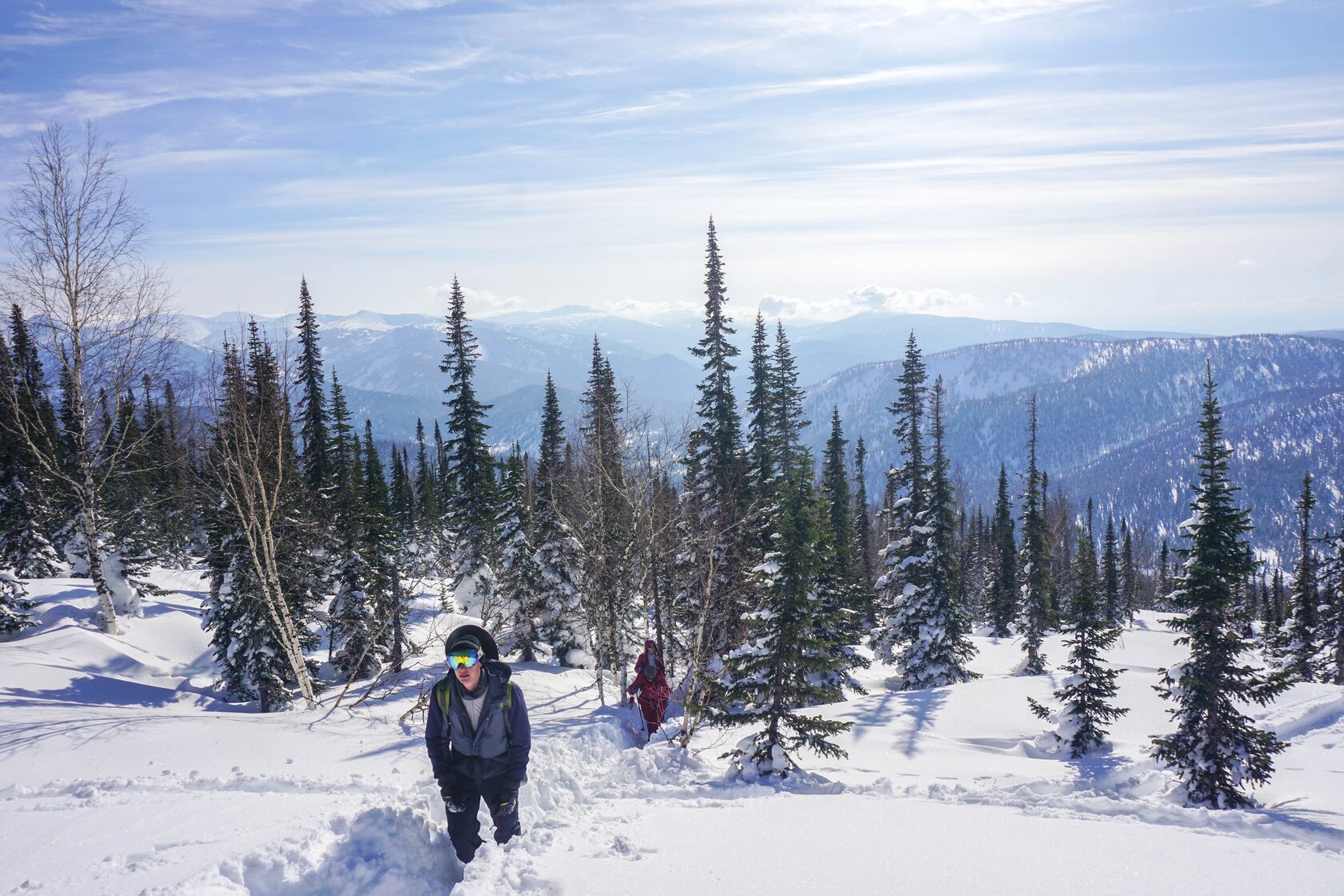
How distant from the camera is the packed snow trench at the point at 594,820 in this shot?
610 centimetres

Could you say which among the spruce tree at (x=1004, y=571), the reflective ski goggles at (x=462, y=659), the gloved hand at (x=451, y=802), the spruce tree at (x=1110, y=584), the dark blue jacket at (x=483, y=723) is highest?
the reflective ski goggles at (x=462, y=659)

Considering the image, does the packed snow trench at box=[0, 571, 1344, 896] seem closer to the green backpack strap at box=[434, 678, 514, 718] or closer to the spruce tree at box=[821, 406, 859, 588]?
the green backpack strap at box=[434, 678, 514, 718]

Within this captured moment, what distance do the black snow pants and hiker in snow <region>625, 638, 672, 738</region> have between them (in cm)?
702

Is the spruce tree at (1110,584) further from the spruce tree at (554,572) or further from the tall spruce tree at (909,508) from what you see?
the spruce tree at (554,572)

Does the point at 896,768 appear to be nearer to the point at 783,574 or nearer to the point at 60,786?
the point at 783,574

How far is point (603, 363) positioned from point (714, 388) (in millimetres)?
7647

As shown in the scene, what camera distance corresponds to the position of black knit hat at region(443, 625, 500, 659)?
6391 mm

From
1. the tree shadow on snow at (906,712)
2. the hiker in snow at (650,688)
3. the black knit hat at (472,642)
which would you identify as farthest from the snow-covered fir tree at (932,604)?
the black knit hat at (472,642)

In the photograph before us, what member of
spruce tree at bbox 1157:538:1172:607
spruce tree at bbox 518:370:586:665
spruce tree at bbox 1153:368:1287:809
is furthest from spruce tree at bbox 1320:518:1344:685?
spruce tree at bbox 518:370:586:665

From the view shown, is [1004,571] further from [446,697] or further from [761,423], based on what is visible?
[446,697]

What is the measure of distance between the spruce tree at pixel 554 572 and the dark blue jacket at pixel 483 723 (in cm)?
2135

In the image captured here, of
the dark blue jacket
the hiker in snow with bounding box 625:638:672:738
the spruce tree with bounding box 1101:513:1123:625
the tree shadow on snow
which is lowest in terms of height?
the spruce tree with bounding box 1101:513:1123:625

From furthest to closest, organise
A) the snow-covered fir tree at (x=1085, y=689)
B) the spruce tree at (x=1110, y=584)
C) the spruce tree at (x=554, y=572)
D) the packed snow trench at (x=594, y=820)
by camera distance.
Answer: the spruce tree at (x=1110, y=584)
the spruce tree at (x=554, y=572)
the snow-covered fir tree at (x=1085, y=689)
the packed snow trench at (x=594, y=820)

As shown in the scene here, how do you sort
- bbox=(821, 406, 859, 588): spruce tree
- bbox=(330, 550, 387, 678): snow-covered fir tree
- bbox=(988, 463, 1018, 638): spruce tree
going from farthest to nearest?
bbox=(988, 463, 1018, 638): spruce tree
bbox=(821, 406, 859, 588): spruce tree
bbox=(330, 550, 387, 678): snow-covered fir tree
